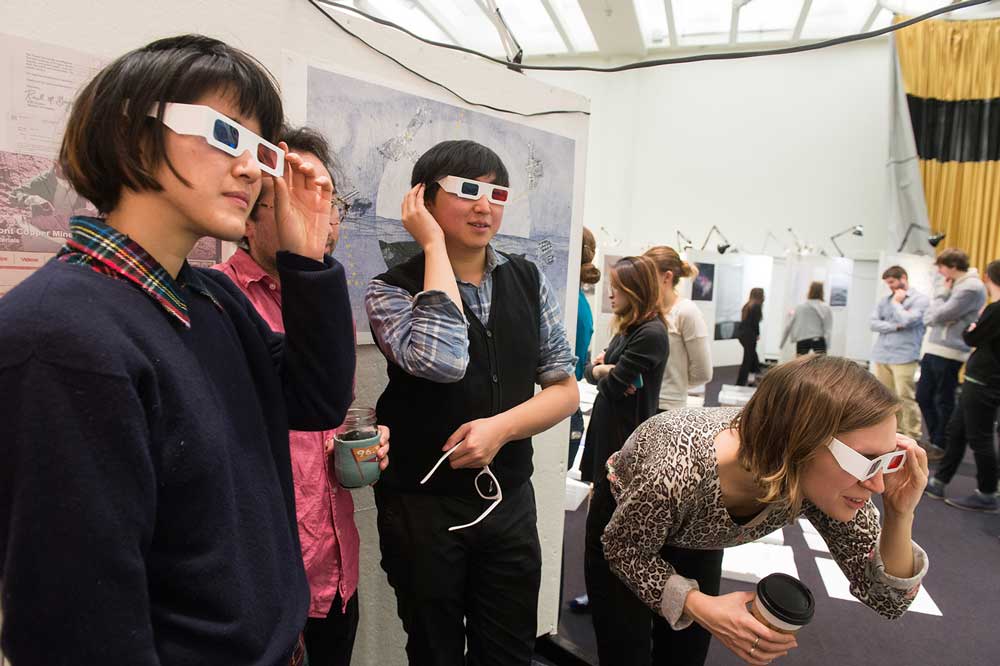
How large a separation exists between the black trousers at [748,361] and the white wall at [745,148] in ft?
7.72

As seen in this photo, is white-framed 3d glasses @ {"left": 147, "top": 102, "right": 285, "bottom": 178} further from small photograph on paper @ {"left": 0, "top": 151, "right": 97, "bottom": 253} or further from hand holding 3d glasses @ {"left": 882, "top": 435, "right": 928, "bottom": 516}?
hand holding 3d glasses @ {"left": 882, "top": 435, "right": 928, "bottom": 516}

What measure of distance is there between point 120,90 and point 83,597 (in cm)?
57

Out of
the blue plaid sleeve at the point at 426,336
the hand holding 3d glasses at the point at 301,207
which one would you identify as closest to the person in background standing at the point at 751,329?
the blue plaid sleeve at the point at 426,336

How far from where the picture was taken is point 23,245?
Answer: 3.82ft

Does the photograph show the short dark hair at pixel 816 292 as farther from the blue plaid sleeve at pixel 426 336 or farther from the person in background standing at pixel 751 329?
the blue plaid sleeve at pixel 426 336

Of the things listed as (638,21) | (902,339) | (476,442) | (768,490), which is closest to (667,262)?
(768,490)

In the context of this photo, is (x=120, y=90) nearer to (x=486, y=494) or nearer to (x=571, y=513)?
(x=486, y=494)

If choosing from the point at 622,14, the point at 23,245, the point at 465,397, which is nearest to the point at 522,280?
the point at 465,397

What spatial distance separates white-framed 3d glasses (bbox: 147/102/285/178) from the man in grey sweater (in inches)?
209

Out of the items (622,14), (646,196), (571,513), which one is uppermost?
(622,14)

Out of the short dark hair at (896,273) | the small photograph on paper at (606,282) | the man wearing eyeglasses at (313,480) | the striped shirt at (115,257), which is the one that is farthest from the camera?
the small photograph on paper at (606,282)

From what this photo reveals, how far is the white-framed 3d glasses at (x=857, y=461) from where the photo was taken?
114cm

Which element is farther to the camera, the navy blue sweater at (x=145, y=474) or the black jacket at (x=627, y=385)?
the black jacket at (x=627, y=385)

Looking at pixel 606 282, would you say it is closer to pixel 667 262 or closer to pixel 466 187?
pixel 667 262
